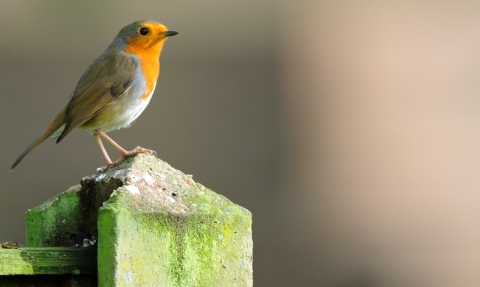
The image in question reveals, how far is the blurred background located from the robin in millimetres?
2346

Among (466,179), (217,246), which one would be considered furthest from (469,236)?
(217,246)

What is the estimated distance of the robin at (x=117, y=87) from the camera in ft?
11.4

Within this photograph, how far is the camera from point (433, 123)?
7.79m

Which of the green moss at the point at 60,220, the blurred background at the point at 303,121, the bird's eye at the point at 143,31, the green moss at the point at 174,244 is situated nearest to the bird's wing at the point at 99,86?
the bird's eye at the point at 143,31

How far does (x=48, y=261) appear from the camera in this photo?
168cm

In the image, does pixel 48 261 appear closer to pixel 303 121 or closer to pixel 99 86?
pixel 99 86

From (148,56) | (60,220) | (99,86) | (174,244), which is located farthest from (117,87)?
(174,244)

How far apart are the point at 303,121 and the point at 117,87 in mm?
4482

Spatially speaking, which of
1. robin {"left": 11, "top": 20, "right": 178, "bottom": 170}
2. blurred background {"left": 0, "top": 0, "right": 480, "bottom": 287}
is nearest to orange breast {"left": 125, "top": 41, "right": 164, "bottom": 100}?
robin {"left": 11, "top": 20, "right": 178, "bottom": 170}

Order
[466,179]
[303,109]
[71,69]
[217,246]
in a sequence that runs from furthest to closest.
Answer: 1. [303,109]
2. [466,179]
3. [71,69]
4. [217,246]

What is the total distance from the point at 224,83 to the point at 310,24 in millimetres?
1460

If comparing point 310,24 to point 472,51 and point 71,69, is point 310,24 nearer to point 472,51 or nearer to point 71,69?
point 472,51

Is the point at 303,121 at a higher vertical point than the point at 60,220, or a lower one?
higher

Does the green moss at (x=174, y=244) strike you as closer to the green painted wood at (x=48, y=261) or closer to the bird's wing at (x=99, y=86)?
the green painted wood at (x=48, y=261)
